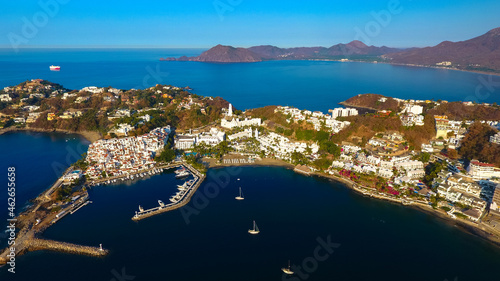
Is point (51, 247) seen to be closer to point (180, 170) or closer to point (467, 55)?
point (180, 170)

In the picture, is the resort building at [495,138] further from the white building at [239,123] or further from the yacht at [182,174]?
the yacht at [182,174]

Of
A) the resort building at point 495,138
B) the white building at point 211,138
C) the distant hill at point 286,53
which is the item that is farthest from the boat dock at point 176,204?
the distant hill at point 286,53

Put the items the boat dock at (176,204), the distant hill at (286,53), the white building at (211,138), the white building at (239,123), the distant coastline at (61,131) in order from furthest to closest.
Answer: the distant hill at (286,53) < the white building at (239,123) < the distant coastline at (61,131) < the white building at (211,138) < the boat dock at (176,204)

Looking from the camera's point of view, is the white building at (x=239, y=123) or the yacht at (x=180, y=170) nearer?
the yacht at (x=180, y=170)

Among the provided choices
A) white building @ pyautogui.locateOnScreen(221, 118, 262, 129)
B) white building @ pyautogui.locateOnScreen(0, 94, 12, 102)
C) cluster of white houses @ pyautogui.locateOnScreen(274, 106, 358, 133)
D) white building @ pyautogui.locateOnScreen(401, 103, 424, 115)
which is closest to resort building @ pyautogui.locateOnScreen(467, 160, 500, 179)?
cluster of white houses @ pyautogui.locateOnScreen(274, 106, 358, 133)

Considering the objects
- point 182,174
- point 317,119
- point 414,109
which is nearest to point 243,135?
point 317,119

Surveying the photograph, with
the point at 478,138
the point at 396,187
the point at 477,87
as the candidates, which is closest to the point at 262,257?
the point at 396,187
